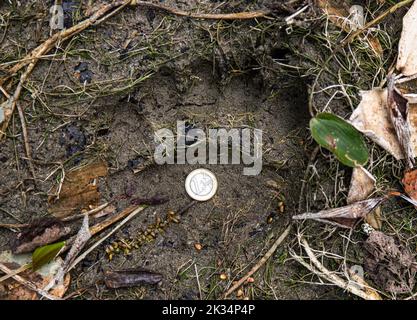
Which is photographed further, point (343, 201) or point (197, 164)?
point (197, 164)

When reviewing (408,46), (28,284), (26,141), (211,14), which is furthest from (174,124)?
(408,46)

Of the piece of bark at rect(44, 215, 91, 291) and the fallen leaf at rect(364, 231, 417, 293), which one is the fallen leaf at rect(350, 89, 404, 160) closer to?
the fallen leaf at rect(364, 231, 417, 293)

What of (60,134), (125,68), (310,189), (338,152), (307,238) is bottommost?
(307,238)

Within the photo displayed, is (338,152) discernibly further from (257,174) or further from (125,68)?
(125,68)

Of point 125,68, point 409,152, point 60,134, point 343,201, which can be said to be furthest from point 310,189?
point 60,134

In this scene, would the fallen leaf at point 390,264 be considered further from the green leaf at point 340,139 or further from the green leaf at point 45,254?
the green leaf at point 45,254

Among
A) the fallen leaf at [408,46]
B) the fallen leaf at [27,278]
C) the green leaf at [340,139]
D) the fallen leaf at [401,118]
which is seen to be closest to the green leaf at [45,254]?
the fallen leaf at [27,278]

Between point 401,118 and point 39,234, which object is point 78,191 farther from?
point 401,118
